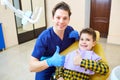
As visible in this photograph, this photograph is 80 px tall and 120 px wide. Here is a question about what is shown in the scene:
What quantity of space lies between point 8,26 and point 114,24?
7.79 ft

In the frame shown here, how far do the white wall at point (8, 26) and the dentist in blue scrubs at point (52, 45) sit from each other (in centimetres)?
227

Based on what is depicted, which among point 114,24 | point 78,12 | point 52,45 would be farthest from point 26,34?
point 52,45

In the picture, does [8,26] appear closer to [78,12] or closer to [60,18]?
[78,12]

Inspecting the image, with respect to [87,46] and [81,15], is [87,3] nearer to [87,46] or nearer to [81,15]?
[81,15]

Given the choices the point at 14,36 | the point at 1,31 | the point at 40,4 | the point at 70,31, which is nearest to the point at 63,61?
the point at 70,31

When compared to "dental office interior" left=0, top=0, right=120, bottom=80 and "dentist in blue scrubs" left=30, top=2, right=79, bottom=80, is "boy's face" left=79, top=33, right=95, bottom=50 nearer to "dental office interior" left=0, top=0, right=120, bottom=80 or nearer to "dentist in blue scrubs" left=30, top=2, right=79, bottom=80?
"dentist in blue scrubs" left=30, top=2, right=79, bottom=80

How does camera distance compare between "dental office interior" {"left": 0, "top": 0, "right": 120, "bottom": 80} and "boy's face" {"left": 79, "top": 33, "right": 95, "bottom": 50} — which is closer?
"boy's face" {"left": 79, "top": 33, "right": 95, "bottom": 50}

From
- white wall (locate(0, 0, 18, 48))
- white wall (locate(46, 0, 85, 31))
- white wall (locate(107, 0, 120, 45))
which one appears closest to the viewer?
white wall (locate(0, 0, 18, 48))

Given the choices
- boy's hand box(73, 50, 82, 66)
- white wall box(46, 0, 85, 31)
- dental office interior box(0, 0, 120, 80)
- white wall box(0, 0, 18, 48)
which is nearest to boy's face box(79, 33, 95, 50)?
boy's hand box(73, 50, 82, 66)

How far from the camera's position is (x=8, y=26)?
3.35m

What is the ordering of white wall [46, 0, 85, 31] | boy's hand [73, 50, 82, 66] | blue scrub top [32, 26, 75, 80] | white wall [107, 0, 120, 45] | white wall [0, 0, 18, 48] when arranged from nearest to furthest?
boy's hand [73, 50, 82, 66], blue scrub top [32, 26, 75, 80], white wall [0, 0, 18, 48], white wall [107, 0, 120, 45], white wall [46, 0, 85, 31]

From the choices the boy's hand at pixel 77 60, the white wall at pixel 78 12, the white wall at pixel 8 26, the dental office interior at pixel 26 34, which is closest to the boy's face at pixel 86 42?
the boy's hand at pixel 77 60

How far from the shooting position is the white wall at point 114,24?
11.0ft

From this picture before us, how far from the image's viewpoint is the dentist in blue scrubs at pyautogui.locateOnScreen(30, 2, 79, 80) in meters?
1.09
